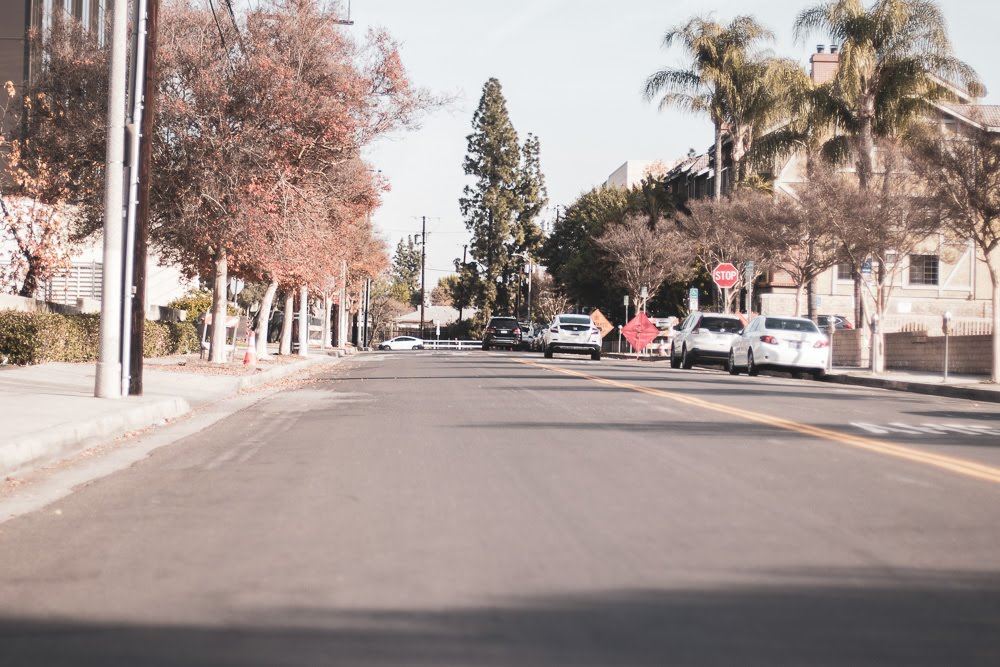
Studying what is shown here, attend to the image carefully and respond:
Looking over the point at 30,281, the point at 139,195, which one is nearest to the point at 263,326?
the point at 30,281

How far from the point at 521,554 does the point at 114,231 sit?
11443 millimetres

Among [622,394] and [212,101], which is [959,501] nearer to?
[622,394]

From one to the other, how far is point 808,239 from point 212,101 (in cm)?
2358

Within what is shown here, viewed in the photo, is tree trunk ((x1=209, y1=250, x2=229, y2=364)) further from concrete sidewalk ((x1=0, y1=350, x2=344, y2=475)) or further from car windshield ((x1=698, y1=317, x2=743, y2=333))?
car windshield ((x1=698, y1=317, x2=743, y2=333))

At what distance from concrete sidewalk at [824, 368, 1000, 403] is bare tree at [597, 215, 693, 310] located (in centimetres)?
2701

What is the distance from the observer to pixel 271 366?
98.8ft

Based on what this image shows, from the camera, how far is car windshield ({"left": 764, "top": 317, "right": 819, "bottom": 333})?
30.4 meters

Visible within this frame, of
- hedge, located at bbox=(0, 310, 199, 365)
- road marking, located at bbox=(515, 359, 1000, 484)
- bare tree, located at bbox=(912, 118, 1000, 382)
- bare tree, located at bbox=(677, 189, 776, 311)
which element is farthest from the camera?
bare tree, located at bbox=(677, 189, 776, 311)

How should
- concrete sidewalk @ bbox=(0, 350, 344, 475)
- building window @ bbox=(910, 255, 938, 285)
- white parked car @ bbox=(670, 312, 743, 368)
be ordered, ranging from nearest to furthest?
concrete sidewalk @ bbox=(0, 350, 344, 475) → white parked car @ bbox=(670, 312, 743, 368) → building window @ bbox=(910, 255, 938, 285)

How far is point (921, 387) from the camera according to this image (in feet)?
87.5

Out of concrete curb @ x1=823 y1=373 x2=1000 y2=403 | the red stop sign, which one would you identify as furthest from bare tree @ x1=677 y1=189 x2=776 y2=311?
concrete curb @ x1=823 y1=373 x2=1000 y2=403

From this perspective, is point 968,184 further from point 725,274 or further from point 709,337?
point 725,274

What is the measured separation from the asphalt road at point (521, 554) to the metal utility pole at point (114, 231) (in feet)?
14.4

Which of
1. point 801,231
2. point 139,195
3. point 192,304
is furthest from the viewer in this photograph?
point 192,304
